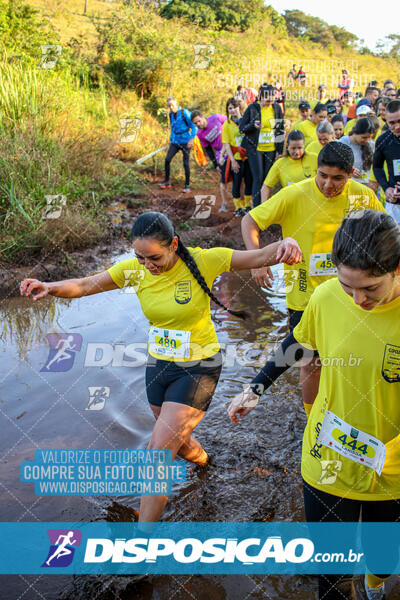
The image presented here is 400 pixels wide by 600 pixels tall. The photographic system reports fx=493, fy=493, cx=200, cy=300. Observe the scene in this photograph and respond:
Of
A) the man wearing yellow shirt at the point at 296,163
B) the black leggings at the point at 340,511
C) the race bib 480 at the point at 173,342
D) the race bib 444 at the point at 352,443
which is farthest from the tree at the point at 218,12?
the black leggings at the point at 340,511

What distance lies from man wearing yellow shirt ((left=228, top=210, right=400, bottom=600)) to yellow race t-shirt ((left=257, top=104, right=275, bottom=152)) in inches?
280

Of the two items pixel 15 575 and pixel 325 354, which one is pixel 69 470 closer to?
pixel 15 575

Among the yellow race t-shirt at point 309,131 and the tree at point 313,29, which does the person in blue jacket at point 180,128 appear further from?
the tree at point 313,29

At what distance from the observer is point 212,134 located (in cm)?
1113

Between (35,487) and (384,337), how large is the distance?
2942 millimetres

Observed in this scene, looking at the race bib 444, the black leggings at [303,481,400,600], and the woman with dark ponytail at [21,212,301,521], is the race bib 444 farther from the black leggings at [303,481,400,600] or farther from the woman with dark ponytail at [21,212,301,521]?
the woman with dark ponytail at [21,212,301,521]

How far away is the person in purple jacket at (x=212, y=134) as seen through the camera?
10562mm

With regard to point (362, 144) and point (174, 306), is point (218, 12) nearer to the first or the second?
point (362, 144)

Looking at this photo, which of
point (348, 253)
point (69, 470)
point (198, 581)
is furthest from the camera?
point (69, 470)

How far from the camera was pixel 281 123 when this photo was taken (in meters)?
8.70

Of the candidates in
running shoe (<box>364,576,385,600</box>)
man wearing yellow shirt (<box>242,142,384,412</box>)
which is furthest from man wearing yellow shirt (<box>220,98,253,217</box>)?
running shoe (<box>364,576,385,600</box>)

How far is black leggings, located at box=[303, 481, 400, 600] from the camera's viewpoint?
1.94 m

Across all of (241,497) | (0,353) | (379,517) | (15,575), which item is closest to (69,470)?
(15,575)

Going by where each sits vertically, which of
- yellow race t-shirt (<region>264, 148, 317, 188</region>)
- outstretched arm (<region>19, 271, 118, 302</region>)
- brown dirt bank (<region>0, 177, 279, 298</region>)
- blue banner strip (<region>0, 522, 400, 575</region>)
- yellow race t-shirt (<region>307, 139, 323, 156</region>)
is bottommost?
brown dirt bank (<region>0, 177, 279, 298</region>)
